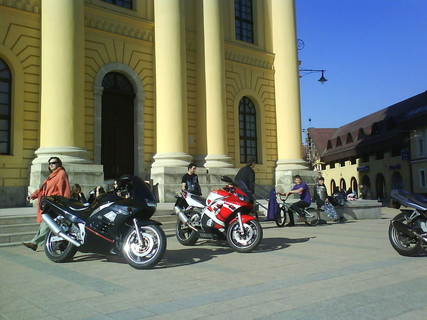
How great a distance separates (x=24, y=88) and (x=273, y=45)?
12428 millimetres

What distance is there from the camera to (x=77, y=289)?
16.6 feet

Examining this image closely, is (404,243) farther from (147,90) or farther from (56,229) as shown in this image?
(147,90)

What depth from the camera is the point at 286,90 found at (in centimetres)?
2166

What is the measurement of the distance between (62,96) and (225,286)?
10656mm

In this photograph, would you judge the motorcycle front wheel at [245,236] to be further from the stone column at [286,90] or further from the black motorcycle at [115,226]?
the stone column at [286,90]

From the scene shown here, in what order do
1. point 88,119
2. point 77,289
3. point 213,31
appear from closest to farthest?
point 77,289, point 88,119, point 213,31

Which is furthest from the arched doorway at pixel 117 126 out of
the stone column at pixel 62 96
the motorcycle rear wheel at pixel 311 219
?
the motorcycle rear wheel at pixel 311 219

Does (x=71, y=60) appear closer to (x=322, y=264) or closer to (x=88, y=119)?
(x=88, y=119)

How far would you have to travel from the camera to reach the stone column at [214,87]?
18.4 metres

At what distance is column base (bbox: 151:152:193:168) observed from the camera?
16.5 meters

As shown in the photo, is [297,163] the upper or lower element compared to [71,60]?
lower

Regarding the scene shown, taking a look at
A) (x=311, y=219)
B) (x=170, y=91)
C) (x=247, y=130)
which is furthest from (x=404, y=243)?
(x=247, y=130)

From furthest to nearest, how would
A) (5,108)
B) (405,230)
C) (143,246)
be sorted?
(5,108)
(405,230)
(143,246)

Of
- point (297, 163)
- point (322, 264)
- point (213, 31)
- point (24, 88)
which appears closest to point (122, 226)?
point (322, 264)
